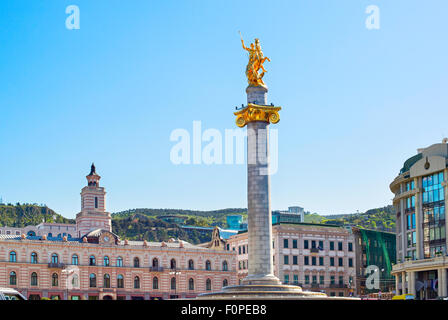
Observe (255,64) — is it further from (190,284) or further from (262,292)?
(190,284)

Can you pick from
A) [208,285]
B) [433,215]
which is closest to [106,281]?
[208,285]

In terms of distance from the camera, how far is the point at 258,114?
160 ft

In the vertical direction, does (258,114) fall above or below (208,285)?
above

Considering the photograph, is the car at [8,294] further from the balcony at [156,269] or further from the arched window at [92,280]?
the balcony at [156,269]

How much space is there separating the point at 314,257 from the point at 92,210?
33867 mm

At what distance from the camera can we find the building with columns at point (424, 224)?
248 ft

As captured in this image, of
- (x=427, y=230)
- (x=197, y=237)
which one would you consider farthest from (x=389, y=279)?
(x=197, y=237)

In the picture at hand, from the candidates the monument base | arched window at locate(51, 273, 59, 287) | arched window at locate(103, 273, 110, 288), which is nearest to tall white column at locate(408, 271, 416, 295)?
the monument base

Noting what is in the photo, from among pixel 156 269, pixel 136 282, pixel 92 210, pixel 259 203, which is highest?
pixel 92 210

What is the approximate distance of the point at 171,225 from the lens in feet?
625

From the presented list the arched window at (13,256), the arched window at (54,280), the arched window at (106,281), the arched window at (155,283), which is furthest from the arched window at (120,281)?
the arched window at (13,256)

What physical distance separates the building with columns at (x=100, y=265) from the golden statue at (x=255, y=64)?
4869cm
